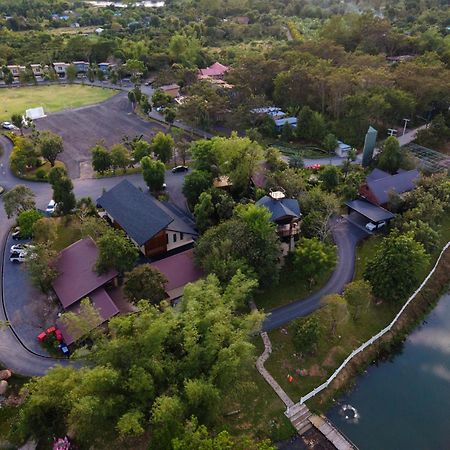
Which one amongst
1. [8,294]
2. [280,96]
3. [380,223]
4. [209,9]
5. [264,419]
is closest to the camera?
[264,419]

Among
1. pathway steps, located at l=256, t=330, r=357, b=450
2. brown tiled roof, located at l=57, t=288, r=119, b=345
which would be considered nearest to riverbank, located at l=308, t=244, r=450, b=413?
pathway steps, located at l=256, t=330, r=357, b=450

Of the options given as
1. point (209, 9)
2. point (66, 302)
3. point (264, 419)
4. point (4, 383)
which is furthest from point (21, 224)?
point (209, 9)

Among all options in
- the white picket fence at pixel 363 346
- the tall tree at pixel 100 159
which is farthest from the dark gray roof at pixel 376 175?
the tall tree at pixel 100 159

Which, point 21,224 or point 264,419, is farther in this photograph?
point 21,224

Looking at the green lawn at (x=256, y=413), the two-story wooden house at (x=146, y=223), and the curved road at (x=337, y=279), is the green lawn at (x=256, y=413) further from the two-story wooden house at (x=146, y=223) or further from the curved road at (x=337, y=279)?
the two-story wooden house at (x=146, y=223)

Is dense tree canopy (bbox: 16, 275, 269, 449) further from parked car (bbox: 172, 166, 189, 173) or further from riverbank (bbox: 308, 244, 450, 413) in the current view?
parked car (bbox: 172, 166, 189, 173)

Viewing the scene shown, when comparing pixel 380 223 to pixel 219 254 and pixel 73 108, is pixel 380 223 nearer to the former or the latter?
pixel 219 254

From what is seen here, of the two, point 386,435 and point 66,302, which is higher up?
point 66,302

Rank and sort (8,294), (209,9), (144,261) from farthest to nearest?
(209,9), (144,261), (8,294)
